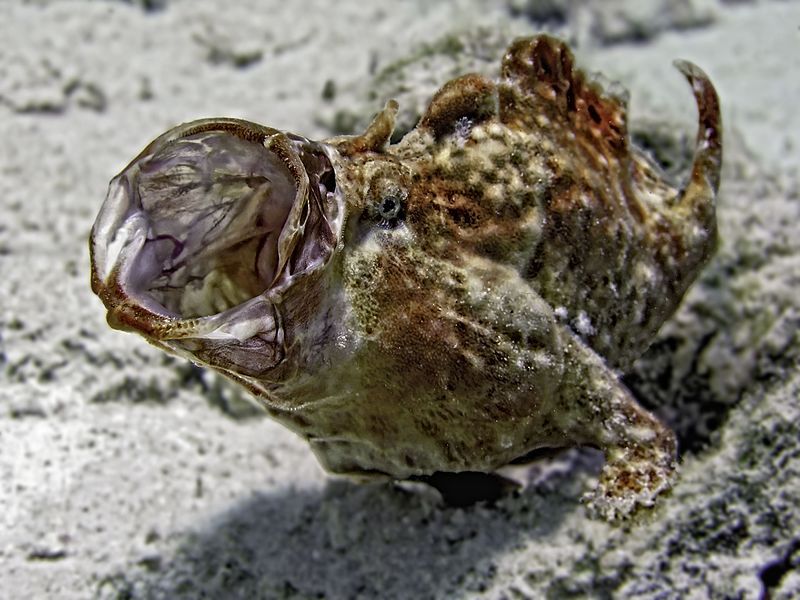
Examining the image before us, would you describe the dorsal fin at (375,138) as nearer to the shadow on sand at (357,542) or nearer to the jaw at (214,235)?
the jaw at (214,235)

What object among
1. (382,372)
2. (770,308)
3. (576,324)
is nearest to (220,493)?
(382,372)

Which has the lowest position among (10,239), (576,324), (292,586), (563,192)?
(292,586)

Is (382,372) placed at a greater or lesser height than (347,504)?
greater

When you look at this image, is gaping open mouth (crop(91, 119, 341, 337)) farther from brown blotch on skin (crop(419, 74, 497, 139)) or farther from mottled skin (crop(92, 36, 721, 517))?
brown blotch on skin (crop(419, 74, 497, 139))

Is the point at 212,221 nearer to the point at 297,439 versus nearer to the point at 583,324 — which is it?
the point at 583,324

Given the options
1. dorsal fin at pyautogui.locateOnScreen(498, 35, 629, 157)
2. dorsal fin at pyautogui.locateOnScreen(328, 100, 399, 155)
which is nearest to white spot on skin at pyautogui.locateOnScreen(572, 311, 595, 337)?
dorsal fin at pyautogui.locateOnScreen(498, 35, 629, 157)

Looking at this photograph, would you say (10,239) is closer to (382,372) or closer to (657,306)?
(382,372)

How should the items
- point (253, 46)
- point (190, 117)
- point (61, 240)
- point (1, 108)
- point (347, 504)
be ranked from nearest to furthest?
point (347, 504) < point (61, 240) < point (1, 108) < point (190, 117) < point (253, 46)

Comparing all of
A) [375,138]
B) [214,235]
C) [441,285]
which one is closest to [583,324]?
[441,285]
